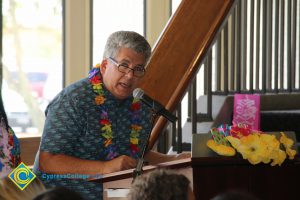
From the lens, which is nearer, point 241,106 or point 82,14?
point 241,106

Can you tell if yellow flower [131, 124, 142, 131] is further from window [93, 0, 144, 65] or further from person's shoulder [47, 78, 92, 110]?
window [93, 0, 144, 65]

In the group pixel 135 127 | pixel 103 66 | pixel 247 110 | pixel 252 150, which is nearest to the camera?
pixel 252 150

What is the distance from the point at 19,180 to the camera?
2.34 meters

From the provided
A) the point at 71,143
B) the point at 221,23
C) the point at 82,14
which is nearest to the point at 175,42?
the point at 221,23

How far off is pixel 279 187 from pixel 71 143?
0.84m

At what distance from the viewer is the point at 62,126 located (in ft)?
8.92

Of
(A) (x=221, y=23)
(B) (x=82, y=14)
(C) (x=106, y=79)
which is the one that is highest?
(B) (x=82, y=14)

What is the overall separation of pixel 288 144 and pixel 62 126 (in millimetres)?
888

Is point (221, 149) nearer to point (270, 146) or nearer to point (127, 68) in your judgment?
point (270, 146)

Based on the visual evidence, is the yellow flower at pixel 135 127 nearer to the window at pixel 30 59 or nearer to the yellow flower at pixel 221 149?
the yellow flower at pixel 221 149

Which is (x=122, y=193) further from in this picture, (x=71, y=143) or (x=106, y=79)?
(x=106, y=79)

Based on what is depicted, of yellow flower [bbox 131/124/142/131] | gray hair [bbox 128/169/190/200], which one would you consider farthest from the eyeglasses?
gray hair [bbox 128/169/190/200]

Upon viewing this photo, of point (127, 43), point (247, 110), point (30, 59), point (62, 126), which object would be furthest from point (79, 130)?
point (30, 59)

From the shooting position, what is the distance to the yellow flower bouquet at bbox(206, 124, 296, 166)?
251 cm
